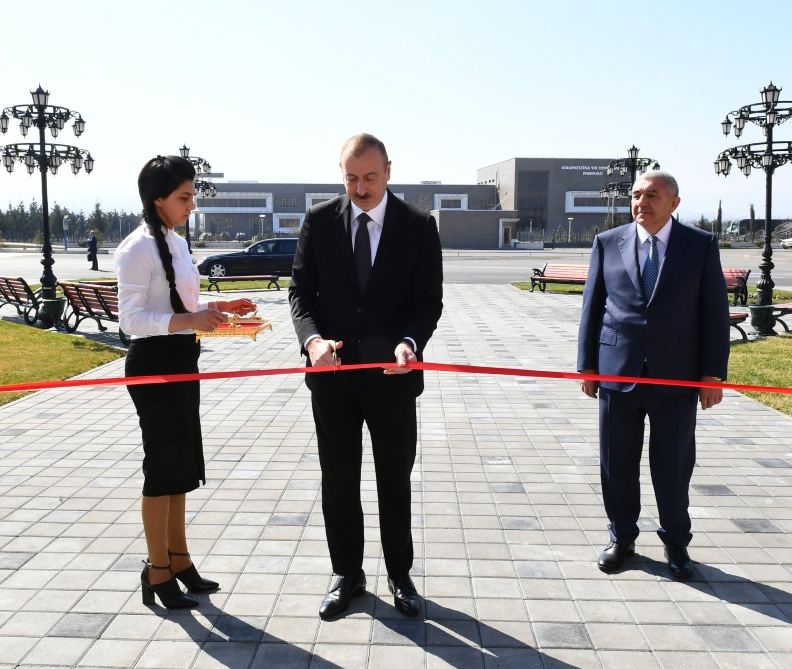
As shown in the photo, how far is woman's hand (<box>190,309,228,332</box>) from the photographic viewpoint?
3039 millimetres

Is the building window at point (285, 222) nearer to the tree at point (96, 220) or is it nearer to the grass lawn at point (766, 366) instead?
the tree at point (96, 220)

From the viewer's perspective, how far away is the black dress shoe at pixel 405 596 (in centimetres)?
317

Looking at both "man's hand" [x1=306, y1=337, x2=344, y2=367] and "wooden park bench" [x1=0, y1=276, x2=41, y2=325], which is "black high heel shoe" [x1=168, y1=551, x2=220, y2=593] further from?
"wooden park bench" [x1=0, y1=276, x2=41, y2=325]

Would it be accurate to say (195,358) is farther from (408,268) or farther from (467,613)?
(467,613)

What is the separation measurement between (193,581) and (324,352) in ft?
4.31

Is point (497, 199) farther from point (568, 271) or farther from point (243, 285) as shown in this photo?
point (568, 271)

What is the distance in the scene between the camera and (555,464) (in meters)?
5.38

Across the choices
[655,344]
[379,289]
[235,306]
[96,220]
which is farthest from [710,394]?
[96,220]

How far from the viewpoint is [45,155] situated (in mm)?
14102

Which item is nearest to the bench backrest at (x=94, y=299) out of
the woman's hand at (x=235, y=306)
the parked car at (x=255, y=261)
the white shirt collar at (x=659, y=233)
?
the woman's hand at (x=235, y=306)

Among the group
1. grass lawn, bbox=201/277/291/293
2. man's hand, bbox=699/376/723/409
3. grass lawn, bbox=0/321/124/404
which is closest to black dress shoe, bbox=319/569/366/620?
man's hand, bbox=699/376/723/409

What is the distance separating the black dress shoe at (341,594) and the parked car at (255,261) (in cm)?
2447

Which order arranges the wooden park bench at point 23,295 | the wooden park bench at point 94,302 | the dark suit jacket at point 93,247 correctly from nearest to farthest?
the wooden park bench at point 94,302, the wooden park bench at point 23,295, the dark suit jacket at point 93,247

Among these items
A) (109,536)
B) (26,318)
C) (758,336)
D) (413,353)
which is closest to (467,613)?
(413,353)
